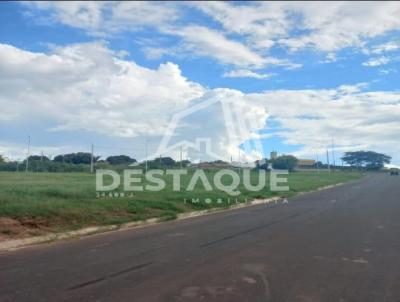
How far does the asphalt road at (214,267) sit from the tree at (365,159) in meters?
162

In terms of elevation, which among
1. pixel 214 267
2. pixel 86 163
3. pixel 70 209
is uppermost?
pixel 86 163

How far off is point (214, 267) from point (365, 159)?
170 meters

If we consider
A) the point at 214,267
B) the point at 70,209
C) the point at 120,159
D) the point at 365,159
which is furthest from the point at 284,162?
the point at 214,267

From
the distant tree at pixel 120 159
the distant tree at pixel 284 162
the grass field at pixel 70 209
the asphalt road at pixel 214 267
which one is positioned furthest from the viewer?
the distant tree at pixel 284 162

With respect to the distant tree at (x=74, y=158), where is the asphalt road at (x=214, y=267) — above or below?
below

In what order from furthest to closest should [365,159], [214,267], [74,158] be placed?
[365,159]
[74,158]
[214,267]

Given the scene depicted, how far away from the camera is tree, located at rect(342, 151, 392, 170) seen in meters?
167

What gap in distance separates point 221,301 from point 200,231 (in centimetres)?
713

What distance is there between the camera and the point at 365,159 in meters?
167

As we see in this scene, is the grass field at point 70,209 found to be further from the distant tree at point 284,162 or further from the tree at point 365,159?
the tree at point 365,159

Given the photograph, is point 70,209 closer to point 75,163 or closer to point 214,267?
point 214,267

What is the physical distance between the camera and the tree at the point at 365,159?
548 feet

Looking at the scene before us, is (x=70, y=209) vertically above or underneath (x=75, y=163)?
underneath

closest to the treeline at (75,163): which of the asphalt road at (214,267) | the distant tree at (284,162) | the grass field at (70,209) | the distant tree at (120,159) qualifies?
the distant tree at (120,159)
